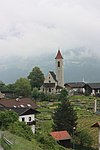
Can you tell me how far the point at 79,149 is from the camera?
1425 inches

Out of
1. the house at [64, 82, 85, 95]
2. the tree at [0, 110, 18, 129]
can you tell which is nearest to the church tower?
the house at [64, 82, 85, 95]

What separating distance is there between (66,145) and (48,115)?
19729mm

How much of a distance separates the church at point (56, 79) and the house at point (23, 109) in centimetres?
4843

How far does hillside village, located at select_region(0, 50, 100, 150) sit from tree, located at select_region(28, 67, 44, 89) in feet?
0.95

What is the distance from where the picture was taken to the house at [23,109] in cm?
3847

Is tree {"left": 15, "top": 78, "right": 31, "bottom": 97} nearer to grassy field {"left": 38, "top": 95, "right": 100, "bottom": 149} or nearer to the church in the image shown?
the church

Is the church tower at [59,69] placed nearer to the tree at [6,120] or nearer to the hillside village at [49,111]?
the hillside village at [49,111]

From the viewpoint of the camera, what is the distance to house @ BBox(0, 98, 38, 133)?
38.5 metres

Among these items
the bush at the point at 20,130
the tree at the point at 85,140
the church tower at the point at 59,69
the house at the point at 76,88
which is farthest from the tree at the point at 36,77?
the bush at the point at 20,130

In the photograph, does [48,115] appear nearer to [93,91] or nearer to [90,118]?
[90,118]

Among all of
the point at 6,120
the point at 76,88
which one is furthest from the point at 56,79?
the point at 6,120

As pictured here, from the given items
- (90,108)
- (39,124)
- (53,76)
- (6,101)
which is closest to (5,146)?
(6,101)

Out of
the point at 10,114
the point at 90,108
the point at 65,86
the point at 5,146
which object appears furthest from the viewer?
the point at 65,86

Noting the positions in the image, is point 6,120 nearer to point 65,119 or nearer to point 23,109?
point 23,109
